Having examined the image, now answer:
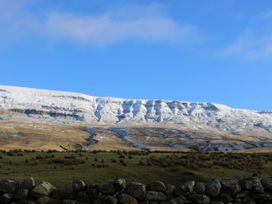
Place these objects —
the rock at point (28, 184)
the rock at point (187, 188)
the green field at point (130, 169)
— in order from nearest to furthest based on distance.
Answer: the rock at point (28, 184) → the rock at point (187, 188) → the green field at point (130, 169)

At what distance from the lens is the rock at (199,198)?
869 inches

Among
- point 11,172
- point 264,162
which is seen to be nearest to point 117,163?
point 11,172

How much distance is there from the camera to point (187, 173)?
30.4m

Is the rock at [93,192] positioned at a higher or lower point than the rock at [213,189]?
lower

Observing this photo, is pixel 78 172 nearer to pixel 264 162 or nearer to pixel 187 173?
pixel 187 173

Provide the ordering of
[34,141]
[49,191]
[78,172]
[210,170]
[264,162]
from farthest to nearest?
1. [34,141]
2. [264,162]
3. [210,170]
4. [78,172]
5. [49,191]

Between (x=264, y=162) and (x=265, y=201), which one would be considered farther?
(x=264, y=162)

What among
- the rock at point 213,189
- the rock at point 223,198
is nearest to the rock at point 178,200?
the rock at point 213,189

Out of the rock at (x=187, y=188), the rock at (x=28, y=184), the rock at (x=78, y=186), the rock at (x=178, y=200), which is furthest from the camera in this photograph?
the rock at (x=187, y=188)

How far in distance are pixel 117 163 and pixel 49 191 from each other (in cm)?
1204

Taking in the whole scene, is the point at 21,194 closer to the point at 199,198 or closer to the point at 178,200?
the point at 178,200

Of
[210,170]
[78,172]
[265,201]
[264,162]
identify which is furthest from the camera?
[264,162]

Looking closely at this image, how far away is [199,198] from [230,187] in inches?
65.0

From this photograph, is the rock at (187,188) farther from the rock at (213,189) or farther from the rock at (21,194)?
the rock at (21,194)
